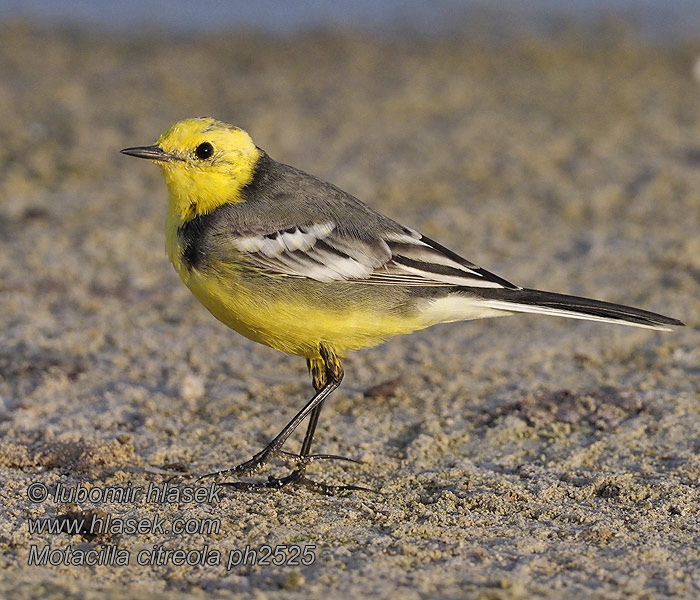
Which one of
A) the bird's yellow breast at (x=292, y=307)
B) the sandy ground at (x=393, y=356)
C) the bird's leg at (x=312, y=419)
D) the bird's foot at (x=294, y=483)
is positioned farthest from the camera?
the bird's leg at (x=312, y=419)

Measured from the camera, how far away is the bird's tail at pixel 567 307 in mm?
4828

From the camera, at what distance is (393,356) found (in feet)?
21.4

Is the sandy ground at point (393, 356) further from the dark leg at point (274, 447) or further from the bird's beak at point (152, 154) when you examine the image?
the bird's beak at point (152, 154)

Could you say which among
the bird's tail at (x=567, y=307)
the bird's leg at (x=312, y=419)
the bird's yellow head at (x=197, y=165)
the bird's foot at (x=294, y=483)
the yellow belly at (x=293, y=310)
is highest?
the bird's yellow head at (x=197, y=165)

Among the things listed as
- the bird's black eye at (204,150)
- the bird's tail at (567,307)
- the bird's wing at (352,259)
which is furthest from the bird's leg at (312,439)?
the bird's black eye at (204,150)

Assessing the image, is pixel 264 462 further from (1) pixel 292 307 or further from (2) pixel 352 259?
(2) pixel 352 259

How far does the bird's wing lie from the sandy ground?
896 mm

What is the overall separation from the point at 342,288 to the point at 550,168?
5393 mm

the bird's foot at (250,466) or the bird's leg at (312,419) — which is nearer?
the bird's foot at (250,466)

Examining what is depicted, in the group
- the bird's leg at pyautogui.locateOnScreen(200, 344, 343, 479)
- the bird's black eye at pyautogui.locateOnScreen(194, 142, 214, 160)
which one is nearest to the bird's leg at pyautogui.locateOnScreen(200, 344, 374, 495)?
the bird's leg at pyautogui.locateOnScreen(200, 344, 343, 479)

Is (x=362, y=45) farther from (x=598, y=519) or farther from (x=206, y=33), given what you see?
(x=598, y=519)

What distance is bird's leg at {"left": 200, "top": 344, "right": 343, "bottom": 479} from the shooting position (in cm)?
487

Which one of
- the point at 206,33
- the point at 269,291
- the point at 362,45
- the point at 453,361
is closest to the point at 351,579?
the point at 269,291

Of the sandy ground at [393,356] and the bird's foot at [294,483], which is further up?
the sandy ground at [393,356]
